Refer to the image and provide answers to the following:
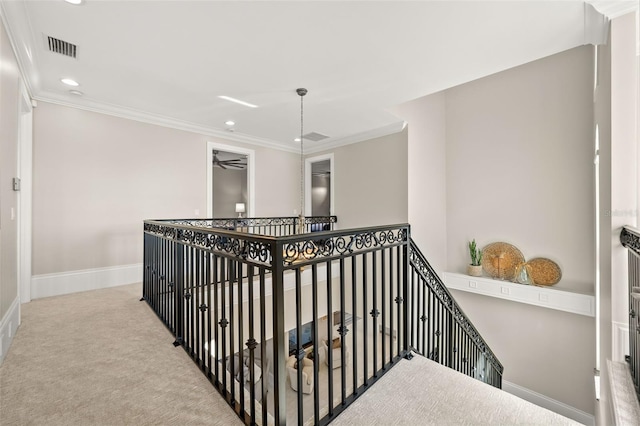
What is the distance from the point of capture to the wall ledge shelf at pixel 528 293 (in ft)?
13.3

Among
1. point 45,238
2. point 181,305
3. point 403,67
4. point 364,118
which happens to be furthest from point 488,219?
point 45,238

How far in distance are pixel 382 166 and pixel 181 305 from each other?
4.25m

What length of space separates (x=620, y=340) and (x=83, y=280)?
19.9 ft

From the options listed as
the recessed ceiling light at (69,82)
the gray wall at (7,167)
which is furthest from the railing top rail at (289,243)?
the recessed ceiling light at (69,82)

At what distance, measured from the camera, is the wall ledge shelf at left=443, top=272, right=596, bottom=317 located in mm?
4059

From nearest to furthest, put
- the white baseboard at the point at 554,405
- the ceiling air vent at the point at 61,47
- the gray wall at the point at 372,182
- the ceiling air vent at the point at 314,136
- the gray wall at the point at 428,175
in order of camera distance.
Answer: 1. the ceiling air vent at the point at 61,47
2. the white baseboard at the point at 554,405
3. the gray wall at the point at 428,175
4. the gray wall at the point at 372,182
5. the ceiling air vent at the point at 314,136

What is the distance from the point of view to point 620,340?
84.3 inches

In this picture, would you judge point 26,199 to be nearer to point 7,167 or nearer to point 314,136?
point 7,167

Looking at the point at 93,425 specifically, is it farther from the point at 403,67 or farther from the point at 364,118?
the point at 364,118

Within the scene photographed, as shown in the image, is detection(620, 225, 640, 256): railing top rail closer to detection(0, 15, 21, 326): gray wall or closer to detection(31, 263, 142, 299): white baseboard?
detection(0, 15, 21, 326): gray wall

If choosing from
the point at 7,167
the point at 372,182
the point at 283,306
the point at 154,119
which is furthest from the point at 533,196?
the point at 7,167

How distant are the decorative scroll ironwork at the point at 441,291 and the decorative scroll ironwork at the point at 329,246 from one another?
34 cm

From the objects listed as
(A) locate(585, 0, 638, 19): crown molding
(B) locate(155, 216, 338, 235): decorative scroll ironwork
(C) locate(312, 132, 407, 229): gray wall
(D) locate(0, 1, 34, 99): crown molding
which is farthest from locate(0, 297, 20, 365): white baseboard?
(A) locate(585, 0, 638, 19): crown molding

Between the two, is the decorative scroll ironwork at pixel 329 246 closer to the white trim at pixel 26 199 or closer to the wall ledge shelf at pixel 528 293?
the wall ledge shelf at pixel 528 293
